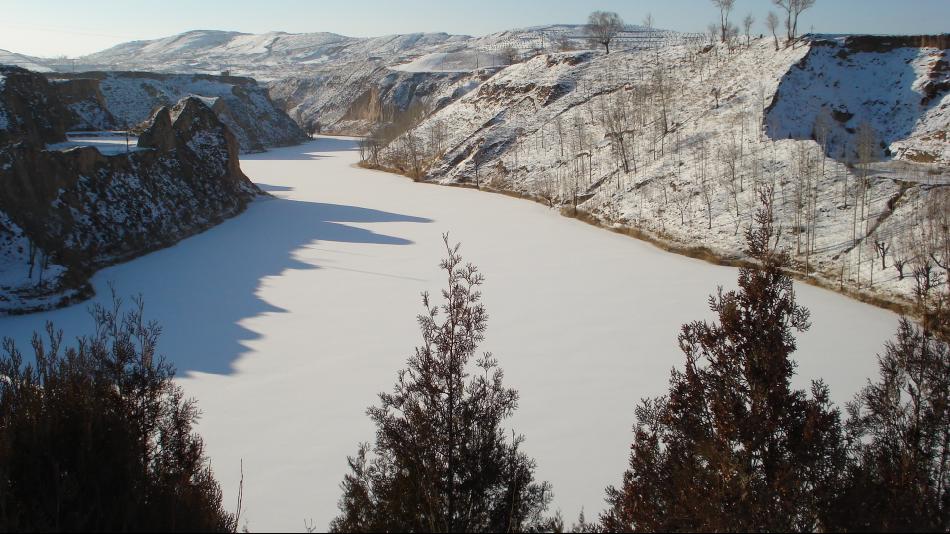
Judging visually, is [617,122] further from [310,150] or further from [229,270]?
[310,150]

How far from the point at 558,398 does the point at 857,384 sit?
8019mm

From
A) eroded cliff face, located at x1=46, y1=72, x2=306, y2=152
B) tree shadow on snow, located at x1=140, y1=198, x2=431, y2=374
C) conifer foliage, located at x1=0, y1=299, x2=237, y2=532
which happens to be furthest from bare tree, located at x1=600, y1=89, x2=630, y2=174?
eroded cliff face, located at x1=46, y1=72, x2=306, y2=152

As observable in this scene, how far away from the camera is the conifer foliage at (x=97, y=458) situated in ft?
22.0

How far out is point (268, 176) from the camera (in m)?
67.6

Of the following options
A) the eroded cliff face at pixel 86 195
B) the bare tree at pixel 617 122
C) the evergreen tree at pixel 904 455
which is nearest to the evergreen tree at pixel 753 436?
the evergreen tree at pixel 904 455

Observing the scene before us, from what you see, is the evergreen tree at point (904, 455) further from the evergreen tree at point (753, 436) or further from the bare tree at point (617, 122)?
the bare tree at point (617, 122)

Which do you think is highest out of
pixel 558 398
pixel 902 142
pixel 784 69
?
pixel 784 69

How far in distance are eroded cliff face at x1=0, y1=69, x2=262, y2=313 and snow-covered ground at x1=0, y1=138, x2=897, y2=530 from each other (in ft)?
4.07

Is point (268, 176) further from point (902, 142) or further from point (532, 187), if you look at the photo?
point (902, 142)

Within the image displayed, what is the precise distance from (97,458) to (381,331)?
13760 mm

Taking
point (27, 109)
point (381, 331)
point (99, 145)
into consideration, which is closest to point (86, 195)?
point (27, 109)

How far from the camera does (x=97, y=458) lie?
773 cm

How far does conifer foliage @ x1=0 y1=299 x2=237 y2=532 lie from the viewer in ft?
22.0

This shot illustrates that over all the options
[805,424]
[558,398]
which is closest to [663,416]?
[805,424]
